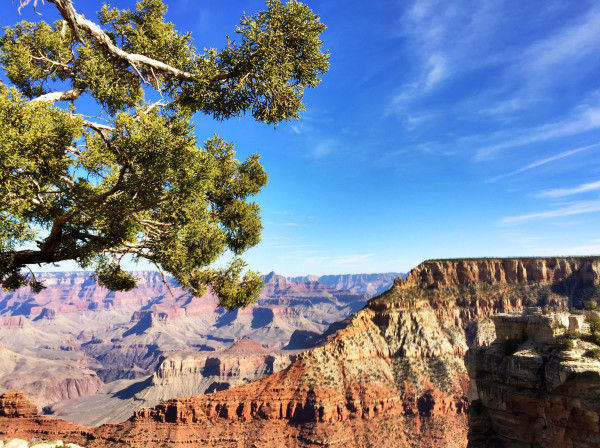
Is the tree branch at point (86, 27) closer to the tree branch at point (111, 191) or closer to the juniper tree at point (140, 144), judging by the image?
the juniper tree at point (140, 144)

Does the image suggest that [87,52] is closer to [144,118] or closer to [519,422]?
[144,118]

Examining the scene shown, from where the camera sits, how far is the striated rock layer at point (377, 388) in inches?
2448

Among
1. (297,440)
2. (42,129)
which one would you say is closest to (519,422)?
(42,129)

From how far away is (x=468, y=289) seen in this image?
9994cm

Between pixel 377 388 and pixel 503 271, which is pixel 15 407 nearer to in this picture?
pixel 377 388

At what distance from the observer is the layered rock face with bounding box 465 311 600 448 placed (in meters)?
16.5

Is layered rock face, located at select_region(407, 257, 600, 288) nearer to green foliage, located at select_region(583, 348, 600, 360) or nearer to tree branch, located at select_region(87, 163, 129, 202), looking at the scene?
green foliage, located at select_region(583, 348, 600, 360)

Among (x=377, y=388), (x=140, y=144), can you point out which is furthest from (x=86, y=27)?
(x=377, y=388)

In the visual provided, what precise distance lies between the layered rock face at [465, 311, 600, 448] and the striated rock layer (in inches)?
1915

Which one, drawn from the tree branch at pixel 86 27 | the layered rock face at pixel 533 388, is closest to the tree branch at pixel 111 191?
the tree branch at pixel 86 27

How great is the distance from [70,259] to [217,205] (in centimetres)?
649

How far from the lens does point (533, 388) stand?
19.2 metres

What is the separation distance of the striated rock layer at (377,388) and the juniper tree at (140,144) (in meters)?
58.8

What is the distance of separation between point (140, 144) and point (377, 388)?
248 feet
